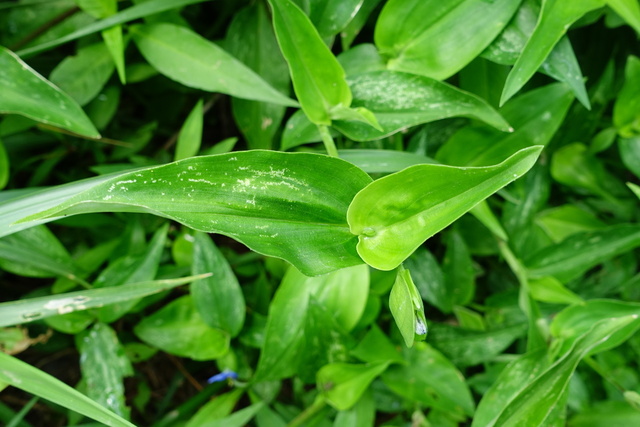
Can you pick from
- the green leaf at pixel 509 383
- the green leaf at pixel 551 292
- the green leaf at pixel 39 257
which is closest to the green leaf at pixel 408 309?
the green leaf at pixel 509 383

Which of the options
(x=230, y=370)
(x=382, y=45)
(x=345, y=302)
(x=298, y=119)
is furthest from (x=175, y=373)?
(x=382, y=45)

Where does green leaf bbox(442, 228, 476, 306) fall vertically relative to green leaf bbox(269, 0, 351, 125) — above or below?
below

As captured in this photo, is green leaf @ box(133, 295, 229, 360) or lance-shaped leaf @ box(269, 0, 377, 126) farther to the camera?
green leaf @ box(133, 295, 229, 360)

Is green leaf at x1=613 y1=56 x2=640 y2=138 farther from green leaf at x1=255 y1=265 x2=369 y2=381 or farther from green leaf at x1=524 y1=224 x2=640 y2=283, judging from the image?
green leaf at x1=255 y1=265 x2=369 y2=381

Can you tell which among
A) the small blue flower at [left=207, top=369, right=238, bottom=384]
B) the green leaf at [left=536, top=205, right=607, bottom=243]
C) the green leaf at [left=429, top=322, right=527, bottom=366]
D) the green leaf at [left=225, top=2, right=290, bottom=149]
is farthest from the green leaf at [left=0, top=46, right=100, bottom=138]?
the green leaf at [left=536, top=205, right=607, bottom=243]

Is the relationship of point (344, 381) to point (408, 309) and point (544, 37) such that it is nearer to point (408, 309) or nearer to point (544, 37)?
point (408, 309)

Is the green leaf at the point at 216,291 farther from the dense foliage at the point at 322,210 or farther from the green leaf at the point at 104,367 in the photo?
the green leaf at the point at 104,367

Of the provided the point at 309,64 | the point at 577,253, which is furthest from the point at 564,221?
the point at 309,64
